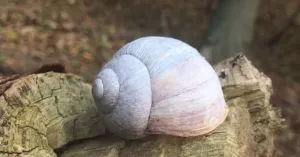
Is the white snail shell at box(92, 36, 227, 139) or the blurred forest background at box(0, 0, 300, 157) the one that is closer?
the white snail shell at box(92, 36, 227, 139)

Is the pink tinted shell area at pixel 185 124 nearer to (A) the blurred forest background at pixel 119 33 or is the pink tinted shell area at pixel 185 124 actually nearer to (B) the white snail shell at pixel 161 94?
(B) the white snail shell at pixel 161 94

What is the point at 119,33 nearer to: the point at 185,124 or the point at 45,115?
the point at 45,115

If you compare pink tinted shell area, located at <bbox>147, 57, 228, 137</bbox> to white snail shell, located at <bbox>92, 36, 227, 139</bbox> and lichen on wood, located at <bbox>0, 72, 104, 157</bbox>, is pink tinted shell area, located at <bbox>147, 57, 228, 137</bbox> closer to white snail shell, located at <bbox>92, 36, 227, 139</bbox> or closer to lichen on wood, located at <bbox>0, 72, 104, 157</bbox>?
white snail shell, located at <bbox>92, 36, 227, 139</bbox>

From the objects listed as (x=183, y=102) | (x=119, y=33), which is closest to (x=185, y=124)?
(x=183, y=102)

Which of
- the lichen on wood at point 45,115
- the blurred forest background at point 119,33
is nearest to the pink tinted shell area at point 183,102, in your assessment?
the lichen on wood at point 45,115

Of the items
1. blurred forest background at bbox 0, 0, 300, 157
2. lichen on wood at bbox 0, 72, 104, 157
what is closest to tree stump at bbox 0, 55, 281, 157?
lichen on wood at bbox 0, 72, 104, 157
